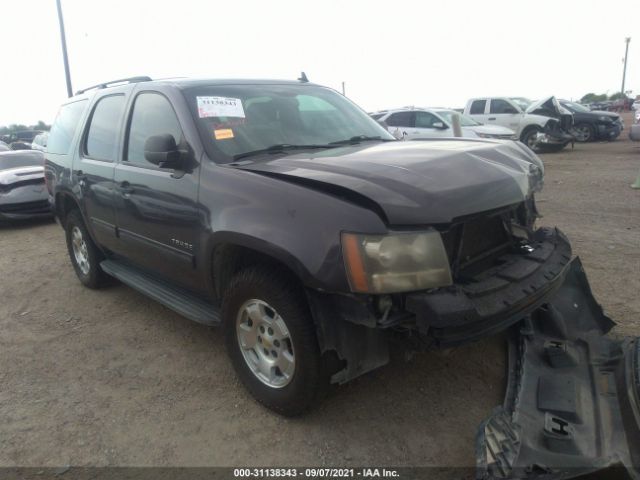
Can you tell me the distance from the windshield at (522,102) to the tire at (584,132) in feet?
6.66

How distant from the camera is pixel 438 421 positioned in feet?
8.88

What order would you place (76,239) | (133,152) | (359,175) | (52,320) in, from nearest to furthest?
(359,175), (133,152), (52,320), (76,239)

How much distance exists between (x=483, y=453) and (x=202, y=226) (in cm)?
190

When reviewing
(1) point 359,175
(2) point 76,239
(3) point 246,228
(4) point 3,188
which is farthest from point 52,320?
(4) point 3,188

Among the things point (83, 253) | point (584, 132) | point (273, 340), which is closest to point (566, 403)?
point (273, 340)

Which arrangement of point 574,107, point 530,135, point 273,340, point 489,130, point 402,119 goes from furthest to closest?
point 574,107 < point 530,135 < point 402,119 < point 489,130 < point 273,340

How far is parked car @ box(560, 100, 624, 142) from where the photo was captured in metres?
17.6

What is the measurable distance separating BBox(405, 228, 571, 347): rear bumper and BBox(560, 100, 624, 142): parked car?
56.0 feet

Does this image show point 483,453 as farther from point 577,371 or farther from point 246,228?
point 246,228

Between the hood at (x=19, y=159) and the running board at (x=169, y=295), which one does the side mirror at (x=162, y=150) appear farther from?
the hood at (x=19, y=159)

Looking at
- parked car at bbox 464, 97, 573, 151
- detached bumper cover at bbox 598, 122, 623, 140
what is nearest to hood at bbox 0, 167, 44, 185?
parked car at bbox 464, 97, 573, 151

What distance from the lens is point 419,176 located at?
2.41 m

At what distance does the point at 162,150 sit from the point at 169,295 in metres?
1.14

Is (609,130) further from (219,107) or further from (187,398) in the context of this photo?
(187,398)
